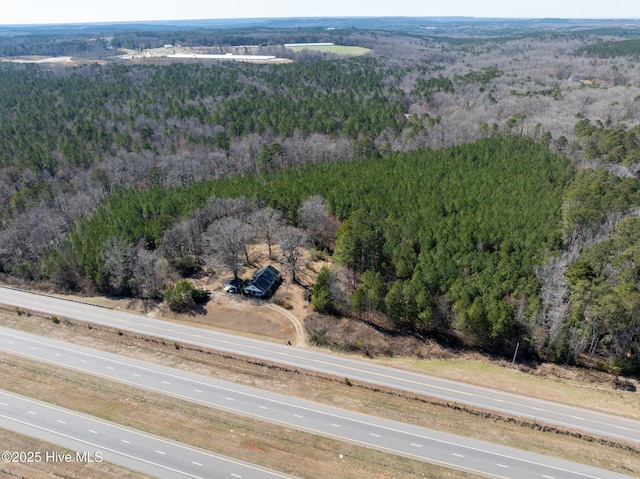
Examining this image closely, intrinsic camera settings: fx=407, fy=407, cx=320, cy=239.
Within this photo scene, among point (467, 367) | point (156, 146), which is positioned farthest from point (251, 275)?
point (156, 146)

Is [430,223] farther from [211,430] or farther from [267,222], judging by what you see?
[211,430]

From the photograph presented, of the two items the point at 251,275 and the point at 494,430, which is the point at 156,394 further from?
the point at 494,430

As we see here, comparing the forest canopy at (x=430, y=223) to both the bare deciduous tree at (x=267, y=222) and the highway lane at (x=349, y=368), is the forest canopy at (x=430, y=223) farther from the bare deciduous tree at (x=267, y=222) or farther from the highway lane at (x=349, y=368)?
the highway lane at (x=349, y=368)

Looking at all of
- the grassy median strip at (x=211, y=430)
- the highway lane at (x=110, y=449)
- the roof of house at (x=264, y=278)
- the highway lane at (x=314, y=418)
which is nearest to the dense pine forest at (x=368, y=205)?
the roof of house at (x=264, y=278)

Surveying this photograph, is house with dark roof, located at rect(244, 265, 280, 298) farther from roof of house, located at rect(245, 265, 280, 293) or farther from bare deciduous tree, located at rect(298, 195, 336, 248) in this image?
bare deciduous tree, located at rect(298, 195, 336, 248)

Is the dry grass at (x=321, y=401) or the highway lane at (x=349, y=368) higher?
the highway lane at (x=349, y=368)

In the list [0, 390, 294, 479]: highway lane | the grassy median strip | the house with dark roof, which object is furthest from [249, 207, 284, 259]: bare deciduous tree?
[0, 390, 294, 479]: highway lane
